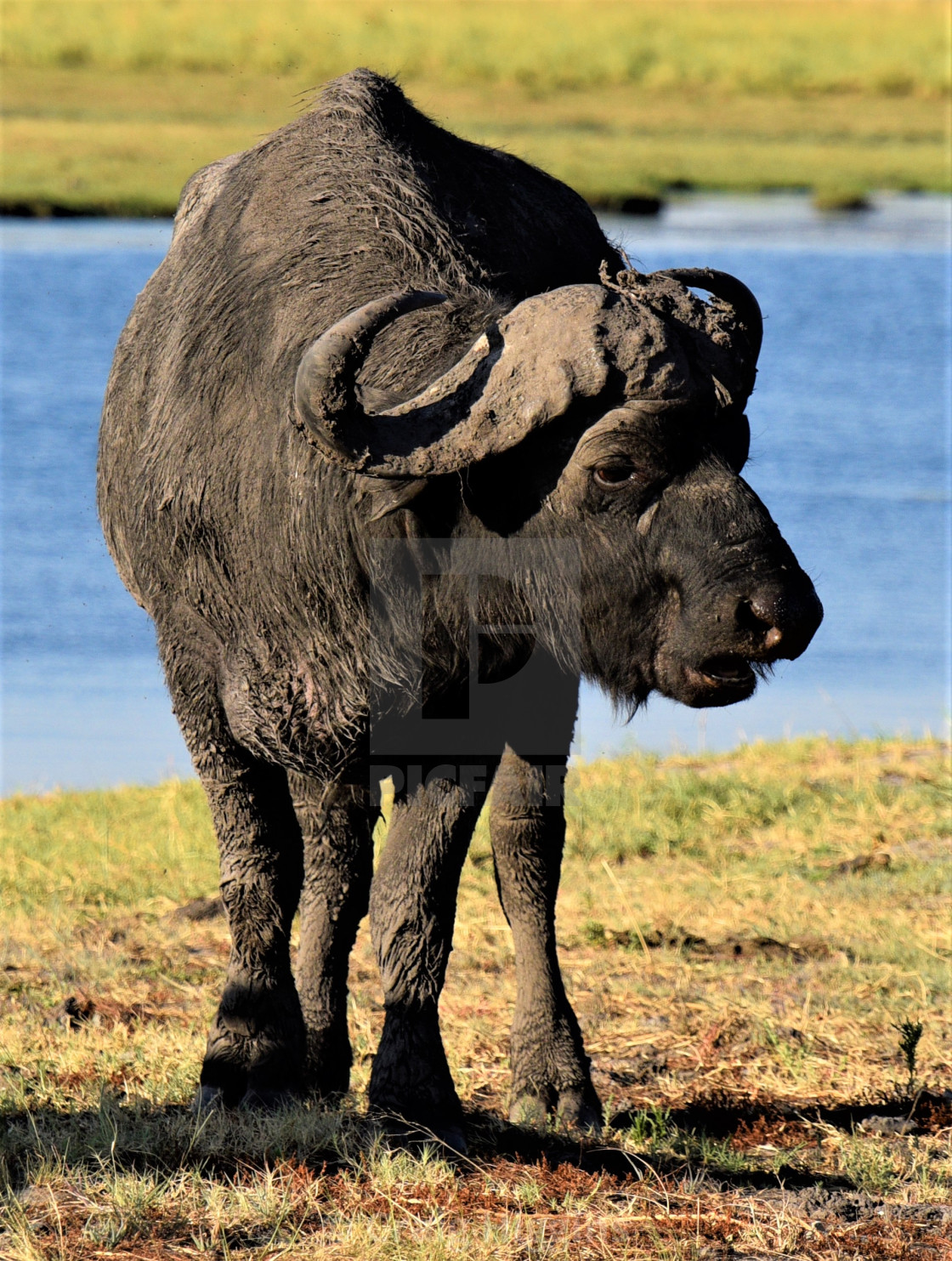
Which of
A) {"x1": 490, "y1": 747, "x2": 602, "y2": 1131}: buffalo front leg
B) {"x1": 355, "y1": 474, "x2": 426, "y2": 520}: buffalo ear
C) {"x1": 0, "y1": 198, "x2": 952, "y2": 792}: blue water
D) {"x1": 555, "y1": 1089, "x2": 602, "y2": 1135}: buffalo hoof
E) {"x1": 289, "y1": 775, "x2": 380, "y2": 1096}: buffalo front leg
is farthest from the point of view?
{"x1": 0, "y1": 198, "x2": 952, "y2": 792}: blue water

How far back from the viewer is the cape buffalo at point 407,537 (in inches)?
155

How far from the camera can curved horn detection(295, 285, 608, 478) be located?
3.88 metres

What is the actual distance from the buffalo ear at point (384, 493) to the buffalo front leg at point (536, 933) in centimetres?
131

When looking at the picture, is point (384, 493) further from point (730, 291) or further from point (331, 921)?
point (331, 921)

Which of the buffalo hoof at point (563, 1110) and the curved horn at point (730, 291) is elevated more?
the curved horn at point (730, 291)

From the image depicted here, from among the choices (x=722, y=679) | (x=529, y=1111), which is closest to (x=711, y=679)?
(x=722, y=679)

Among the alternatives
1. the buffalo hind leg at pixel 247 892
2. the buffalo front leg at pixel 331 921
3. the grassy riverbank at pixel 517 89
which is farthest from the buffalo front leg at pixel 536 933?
the grassy riverbank at pixel 517 89

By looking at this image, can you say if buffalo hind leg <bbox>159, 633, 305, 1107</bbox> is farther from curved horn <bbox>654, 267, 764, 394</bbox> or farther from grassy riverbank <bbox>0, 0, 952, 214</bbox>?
grassy riverbank <bbox>0, 0, 952, 214</bbox>

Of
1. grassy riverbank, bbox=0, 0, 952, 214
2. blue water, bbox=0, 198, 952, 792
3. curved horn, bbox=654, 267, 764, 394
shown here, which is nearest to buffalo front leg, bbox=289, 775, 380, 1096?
blue water, bbox=0, 198, 952, 792

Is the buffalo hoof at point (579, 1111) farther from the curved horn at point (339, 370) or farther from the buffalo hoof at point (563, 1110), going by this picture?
the curved horn at point (339, 370)

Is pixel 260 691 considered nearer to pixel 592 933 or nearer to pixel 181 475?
pixel 181 475

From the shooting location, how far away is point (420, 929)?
4.66 metres

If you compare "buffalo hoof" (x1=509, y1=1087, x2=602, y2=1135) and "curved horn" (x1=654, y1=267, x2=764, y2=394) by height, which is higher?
"curved horn" (x1=654, y1=267, x2=764, y2=394)

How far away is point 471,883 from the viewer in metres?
7.42
